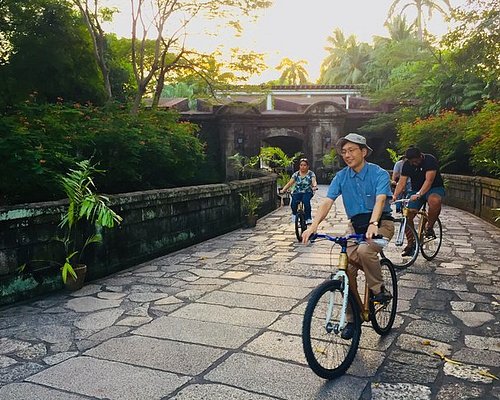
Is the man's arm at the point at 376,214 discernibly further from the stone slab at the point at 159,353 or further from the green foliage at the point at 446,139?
the green foliage at the point at 446,139

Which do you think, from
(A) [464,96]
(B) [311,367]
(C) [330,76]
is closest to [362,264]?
(B) [311,367]

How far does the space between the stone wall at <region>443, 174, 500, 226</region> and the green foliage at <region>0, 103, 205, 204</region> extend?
662cm

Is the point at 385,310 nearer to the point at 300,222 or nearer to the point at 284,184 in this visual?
the point at 300,222

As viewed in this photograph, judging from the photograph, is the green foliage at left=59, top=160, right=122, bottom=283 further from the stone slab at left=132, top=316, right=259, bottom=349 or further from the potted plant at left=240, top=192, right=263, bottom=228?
the potted plant at left=240, top=192, right=263, bottom=228

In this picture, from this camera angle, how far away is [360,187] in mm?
3762

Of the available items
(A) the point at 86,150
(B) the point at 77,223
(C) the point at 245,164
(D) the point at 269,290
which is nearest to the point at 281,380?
(D) the point at 269,290

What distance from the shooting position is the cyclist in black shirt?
6.34 m

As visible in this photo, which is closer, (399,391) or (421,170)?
(399,391)

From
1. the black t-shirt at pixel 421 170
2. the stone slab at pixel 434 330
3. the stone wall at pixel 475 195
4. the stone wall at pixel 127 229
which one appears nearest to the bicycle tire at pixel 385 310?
the stone slab at pixel 434 330

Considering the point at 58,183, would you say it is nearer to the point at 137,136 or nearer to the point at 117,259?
the point at 117,259

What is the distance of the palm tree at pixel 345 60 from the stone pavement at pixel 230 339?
38890 millimetres

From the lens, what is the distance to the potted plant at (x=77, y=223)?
17.1 feet

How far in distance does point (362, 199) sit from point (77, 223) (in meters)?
3.45

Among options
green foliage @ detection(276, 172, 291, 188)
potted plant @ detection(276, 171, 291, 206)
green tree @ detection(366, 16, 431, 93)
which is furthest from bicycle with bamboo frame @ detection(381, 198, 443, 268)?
green tree @ detection(366, 16, 431, 93)
